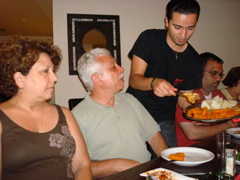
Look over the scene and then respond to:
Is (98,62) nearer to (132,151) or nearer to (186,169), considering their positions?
(132,151)

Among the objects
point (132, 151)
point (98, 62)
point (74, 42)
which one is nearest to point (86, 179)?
point (132, 151)

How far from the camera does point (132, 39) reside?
3.26 metres

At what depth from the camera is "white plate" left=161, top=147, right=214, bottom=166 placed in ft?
3.72

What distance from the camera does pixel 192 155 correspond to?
1299 millimetres

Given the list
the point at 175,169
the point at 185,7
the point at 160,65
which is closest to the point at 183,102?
the point at 160,65

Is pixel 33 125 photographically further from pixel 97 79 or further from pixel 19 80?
pixel 97 79

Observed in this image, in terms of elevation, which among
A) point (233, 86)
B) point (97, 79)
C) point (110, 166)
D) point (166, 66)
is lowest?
point (110, 166)

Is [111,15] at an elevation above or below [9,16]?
below

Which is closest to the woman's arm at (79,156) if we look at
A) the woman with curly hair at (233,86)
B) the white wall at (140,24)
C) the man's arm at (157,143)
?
the man's arm at (157,143)

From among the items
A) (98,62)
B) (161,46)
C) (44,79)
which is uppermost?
(161,46)

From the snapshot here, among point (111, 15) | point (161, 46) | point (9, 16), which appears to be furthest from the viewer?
point (9, 16)

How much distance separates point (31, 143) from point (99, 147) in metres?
0.51

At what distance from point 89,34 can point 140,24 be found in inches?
29.2

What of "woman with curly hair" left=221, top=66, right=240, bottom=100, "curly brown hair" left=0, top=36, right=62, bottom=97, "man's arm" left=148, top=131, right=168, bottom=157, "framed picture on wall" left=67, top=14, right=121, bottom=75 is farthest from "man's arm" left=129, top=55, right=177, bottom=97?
"woman with curly hair" left=221, top=66, right=240, bottom=100
